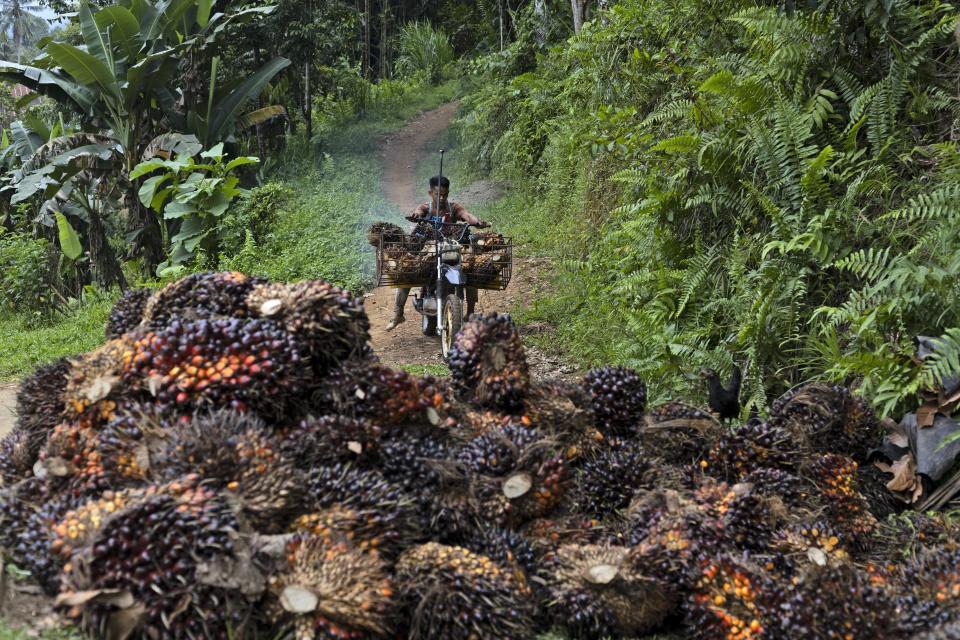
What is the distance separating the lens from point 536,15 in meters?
17.7

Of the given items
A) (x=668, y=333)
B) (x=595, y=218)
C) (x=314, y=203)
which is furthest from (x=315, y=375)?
(x=314, y=203)

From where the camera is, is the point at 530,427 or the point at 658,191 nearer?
the point at 530,427

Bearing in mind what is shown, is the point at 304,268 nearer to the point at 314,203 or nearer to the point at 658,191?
the point at 314,203

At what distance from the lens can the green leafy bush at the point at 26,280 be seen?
12.0 meters

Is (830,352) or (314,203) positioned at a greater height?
(830,352)

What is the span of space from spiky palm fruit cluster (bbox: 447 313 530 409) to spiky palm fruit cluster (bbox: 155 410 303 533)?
110cm

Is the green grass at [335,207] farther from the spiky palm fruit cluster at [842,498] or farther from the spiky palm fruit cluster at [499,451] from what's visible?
the spiky palm fruit cluster at [842,498]

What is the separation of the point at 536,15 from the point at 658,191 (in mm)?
12163

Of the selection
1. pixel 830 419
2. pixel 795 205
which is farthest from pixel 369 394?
pixel 795 205

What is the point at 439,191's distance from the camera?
8625mm

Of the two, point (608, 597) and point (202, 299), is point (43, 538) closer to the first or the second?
point (202, 299)

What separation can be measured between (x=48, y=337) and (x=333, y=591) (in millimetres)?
8819

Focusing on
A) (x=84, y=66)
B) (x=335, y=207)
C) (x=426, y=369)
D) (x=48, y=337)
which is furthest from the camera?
(x=335, y=207)

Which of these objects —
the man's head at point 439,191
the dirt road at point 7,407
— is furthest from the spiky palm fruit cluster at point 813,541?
the man's head at point 439,191
